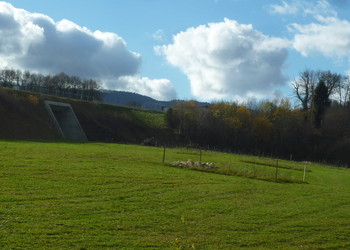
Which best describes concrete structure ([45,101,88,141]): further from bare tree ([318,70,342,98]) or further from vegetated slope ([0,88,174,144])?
bare tree ([318,70,342,98])

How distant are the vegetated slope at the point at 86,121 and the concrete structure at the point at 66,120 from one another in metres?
1.13

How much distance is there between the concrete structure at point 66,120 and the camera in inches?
2355

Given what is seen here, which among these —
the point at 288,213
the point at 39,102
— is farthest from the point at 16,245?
the point at 39,102

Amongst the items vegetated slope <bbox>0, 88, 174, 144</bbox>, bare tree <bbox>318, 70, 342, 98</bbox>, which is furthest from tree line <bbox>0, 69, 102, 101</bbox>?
bare tree <bbox>318, 70, 342, 98</bbox>

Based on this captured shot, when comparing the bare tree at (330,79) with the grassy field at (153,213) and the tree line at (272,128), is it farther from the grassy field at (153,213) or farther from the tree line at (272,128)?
the grassy field at (153,213)

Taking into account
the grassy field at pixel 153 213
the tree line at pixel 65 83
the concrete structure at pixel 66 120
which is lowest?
the grassy field at pixel 153 213

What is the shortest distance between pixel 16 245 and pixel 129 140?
5852 cm

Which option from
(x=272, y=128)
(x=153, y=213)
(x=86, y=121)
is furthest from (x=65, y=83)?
(x=153, y=213)

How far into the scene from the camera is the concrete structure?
59806 mm

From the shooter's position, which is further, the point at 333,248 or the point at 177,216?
the point at 177,216

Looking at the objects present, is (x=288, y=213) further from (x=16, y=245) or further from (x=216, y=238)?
(x=16, y=245)

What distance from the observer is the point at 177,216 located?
514 inches

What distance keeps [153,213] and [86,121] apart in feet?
182

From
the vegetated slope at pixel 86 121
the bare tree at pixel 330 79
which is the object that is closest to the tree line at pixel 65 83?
the vegetated slope at pixel 86 121
